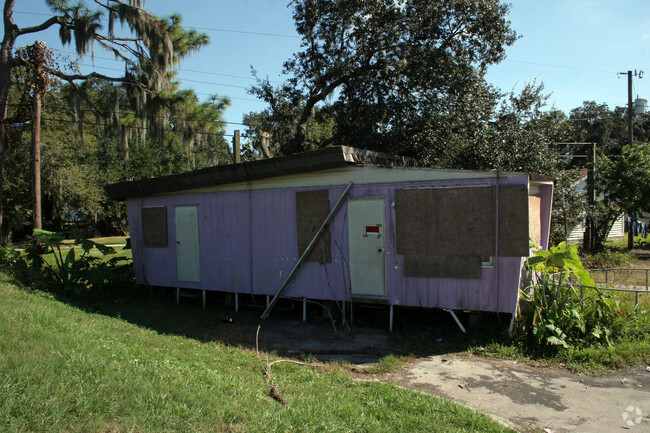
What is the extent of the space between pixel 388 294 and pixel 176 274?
4991 mm

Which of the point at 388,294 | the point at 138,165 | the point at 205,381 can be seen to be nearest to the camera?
the point at 205,381

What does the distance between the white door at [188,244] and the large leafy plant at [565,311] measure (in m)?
6.34

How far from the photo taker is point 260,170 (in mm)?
8375

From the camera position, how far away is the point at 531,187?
A: 25.1 feet

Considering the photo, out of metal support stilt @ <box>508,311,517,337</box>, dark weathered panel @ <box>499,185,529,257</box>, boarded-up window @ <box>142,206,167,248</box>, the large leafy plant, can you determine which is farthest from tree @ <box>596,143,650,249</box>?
boarded-up window @ <box>142,206,167,248</box>

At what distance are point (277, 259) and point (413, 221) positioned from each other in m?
2.76

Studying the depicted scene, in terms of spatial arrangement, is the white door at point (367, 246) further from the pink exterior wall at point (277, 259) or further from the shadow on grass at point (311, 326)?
the shadow on grass at point (311, 326)

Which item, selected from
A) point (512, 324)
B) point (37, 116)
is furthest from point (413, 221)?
point (37, 116)

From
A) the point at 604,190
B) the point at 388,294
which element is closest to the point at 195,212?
the point at 388,294

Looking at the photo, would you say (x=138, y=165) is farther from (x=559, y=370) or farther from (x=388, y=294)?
(x=559, y=370)

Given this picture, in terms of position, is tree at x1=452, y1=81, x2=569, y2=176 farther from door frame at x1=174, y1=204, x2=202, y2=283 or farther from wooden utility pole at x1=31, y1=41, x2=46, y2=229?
wooden utility pole at x1=31, y1=41, x2=46, y2=229

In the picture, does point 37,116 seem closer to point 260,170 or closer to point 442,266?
point 260,170

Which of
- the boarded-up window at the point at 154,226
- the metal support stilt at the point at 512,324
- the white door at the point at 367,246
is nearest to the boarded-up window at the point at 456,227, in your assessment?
the white door at the point at 367,246

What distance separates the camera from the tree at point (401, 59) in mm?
12977
